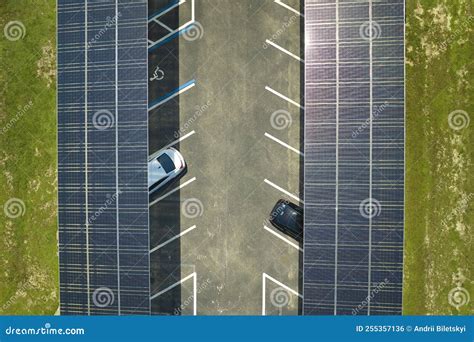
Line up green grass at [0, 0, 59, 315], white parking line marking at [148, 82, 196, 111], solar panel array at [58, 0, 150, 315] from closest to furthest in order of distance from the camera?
solar panel array at [58, 0, 150, 315] < white parking line marking at [148, 82, 196, 111] < green grass at [0, 0, 59, 315]

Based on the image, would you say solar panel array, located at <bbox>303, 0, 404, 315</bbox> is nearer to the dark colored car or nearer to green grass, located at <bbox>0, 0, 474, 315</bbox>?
the dark colored car

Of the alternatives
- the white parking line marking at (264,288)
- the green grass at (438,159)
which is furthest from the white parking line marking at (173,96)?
the green grass at (438,159)

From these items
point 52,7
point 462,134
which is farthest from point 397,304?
point 52,7

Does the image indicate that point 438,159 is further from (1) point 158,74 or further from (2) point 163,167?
(1) point 158,74

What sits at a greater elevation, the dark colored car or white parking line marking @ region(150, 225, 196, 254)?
the dark colored car

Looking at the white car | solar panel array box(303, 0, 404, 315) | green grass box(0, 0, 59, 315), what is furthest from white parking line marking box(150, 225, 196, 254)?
solar panel array box(303, 0, 404, 315)

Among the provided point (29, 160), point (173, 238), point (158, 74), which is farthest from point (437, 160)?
point (29, 160)

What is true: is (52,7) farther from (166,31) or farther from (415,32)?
(415,32)
